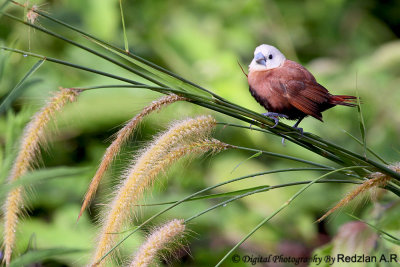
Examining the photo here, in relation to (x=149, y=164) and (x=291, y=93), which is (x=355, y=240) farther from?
(x=149, y=164)

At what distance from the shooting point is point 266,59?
48.4 inches

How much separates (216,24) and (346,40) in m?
1.05

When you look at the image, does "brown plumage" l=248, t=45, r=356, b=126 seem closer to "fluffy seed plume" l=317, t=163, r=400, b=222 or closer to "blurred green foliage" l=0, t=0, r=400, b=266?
"fluffy seed plume" l=317, t=163, r=400, b=222

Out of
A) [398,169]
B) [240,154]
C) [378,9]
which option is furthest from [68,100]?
[378,9]

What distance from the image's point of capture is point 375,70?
267 centimetres

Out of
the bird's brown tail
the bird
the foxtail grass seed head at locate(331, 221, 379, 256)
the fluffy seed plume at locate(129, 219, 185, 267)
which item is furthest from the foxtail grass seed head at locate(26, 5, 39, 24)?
the foxtail grass seed head at locate(331, 221, 379, 256)

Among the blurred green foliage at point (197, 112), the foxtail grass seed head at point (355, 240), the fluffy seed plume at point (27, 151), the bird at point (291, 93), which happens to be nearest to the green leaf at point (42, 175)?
the fluffy seed plume at point (27, 151)

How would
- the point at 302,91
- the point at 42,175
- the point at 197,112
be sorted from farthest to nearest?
the point at 197,112 < the point at 302,91 < the point at 42,175

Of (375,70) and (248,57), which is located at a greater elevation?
(248,57)

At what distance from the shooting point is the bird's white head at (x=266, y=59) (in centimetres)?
122

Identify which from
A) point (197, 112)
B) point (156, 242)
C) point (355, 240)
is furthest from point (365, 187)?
point (197, 112)

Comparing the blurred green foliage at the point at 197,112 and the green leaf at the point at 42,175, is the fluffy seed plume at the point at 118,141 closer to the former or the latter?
the green leaf at the point at 42,175

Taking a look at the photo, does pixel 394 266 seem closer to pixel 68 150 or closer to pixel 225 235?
pixel 225 235

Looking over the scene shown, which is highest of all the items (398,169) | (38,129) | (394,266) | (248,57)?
(248,57)
